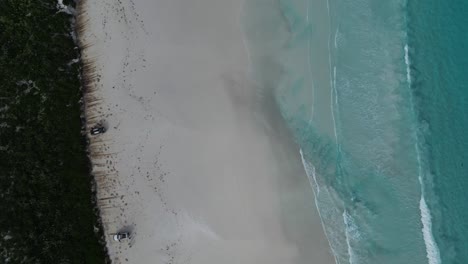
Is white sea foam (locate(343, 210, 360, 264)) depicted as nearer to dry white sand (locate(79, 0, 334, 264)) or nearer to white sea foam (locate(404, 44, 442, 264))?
dry white sand (locate(79, 0, 334, 264))

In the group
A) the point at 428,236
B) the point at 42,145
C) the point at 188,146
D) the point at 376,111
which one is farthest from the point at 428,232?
the point at 42,145

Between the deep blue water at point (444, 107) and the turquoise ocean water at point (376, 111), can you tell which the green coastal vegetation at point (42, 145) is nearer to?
the turquoise ocean water at point (376, 111)

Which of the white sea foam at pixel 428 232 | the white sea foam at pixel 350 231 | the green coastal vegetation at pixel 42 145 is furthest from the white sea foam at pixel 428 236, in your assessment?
the green coastal vegetation at pixel 42 145

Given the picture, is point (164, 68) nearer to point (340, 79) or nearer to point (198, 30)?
point (198, 30)

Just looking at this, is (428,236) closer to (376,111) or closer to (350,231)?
(350,231)

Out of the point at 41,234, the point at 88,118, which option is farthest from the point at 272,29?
the point at 41,234

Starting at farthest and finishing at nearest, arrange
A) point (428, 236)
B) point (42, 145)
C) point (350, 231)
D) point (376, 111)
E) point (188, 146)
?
point (376, 111) < point (188, 146) < point (42, 145) < point (428, 236) < point (350, 231)
